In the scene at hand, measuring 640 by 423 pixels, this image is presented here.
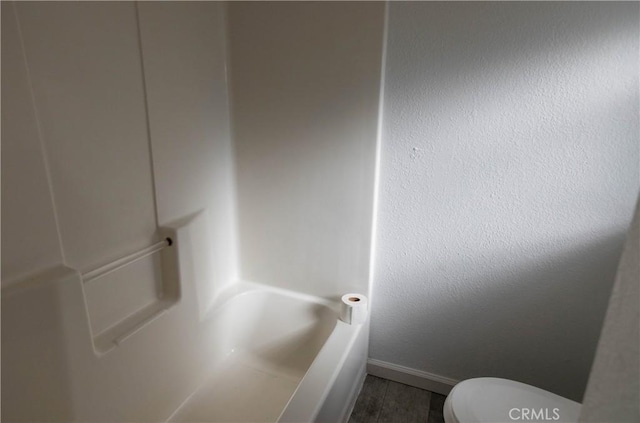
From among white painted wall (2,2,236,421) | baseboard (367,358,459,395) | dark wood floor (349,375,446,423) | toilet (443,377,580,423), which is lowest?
dark wood floor (349,375,446,423)

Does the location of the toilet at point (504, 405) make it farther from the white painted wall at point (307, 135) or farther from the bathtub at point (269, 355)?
the white painted wall at point (307, 135)

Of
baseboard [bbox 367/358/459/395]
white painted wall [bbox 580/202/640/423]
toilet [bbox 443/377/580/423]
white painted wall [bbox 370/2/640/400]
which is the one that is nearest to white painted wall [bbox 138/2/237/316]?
white painted wall [bbox 370/2/640/400]

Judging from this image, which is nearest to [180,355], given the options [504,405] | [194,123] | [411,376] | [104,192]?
[104,192]

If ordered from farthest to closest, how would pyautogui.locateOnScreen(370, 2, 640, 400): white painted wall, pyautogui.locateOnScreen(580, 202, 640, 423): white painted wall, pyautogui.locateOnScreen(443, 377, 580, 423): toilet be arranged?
pyautogui.locateOnScreen(370, 2, 640, 400): white painted wall → pyautogui.locateOnScreen(443, 377, 580, 423): toilet → pyautogui.locateOnScreen(580, 202, 640, 423): white painted wall

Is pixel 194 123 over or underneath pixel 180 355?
over

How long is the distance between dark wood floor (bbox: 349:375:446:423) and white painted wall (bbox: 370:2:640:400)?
0.16m

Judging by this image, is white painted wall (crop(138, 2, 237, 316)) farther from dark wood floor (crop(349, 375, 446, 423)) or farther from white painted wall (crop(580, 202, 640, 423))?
white painted wall (crop(580, 202, 640, 423))

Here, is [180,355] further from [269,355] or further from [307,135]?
[307,135]

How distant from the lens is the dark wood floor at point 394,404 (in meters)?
1.60

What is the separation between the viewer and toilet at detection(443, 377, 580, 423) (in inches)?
44.3

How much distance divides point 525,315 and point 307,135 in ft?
4.19

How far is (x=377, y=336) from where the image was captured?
182cm

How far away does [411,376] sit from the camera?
1777mm

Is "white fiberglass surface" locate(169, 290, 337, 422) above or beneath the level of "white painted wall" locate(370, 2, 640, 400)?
beneath
